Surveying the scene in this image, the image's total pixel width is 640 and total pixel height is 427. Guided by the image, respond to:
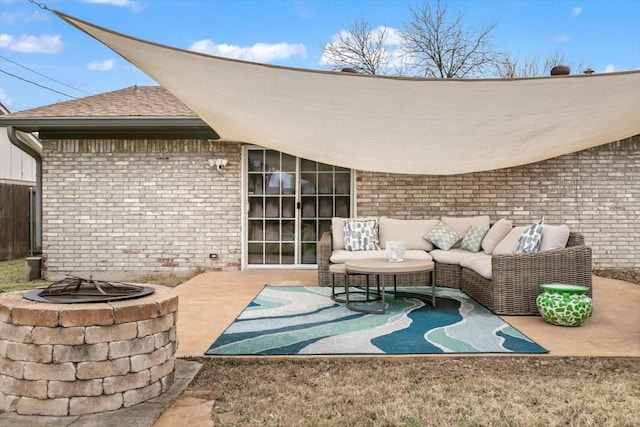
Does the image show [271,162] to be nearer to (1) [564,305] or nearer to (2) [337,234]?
(2) [337,234]

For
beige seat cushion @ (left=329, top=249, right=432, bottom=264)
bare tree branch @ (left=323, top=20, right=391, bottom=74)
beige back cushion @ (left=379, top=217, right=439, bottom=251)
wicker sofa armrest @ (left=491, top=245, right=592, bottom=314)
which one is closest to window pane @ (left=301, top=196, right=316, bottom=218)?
beige back cushion @ (left=379, top=217, right=439, bottom=251)

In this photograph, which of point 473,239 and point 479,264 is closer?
point 479,264

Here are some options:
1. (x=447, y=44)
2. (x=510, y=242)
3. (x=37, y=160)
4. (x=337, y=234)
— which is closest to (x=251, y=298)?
(x=337, y=234)

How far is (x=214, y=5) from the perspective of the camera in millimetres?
Result: 13516

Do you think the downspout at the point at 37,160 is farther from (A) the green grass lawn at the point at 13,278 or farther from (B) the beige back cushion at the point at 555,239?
(B) the beige back cushion at the point at 555,239

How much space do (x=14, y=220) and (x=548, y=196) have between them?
9736 millimetres

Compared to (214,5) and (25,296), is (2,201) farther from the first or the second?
(25,296)

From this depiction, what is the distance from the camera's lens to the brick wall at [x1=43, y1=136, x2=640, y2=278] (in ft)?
23.4

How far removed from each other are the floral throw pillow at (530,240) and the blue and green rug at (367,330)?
26.5 inches

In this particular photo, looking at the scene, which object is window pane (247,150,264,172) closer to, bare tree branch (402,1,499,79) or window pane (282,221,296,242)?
window pane (282,221,296,242)

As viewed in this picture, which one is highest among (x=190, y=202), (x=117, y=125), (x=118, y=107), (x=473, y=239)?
(x=118, y=107)

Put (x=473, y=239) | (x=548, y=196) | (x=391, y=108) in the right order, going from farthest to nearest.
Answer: (x=548, y=196) < (x=473, y=239) < (x=391, y=108)

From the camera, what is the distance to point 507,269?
172 inches

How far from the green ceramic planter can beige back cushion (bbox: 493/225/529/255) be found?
3.56 ft
